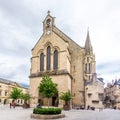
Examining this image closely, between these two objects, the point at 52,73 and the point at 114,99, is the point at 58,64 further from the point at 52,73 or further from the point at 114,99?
the point at 114,99

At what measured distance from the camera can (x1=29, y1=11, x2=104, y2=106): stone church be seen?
52500 millimetres

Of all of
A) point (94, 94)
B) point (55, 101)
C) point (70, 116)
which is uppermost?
point (94, 94)

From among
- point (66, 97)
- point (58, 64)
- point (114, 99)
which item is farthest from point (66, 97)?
point (114, 99)

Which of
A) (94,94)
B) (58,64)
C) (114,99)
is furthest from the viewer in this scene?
(114,99)

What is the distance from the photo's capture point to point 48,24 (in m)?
59.1

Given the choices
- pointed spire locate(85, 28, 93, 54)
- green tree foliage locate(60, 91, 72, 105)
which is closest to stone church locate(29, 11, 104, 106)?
green tree foliage locate(60, 91, 72, 105)

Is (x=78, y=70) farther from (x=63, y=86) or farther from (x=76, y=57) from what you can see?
(x=63, y=86)

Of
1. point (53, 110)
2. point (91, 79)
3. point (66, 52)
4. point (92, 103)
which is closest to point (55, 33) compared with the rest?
point (66, 52)

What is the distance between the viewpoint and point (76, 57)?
58.2 meters

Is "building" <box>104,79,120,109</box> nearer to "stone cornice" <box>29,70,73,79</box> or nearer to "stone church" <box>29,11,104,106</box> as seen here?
"stone church" <box>29,11,104,106</box>

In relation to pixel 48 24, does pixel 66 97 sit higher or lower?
lower

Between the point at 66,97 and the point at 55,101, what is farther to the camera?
the point at 55,101

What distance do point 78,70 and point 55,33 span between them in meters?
11.1

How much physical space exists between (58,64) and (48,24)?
40.0 ft
